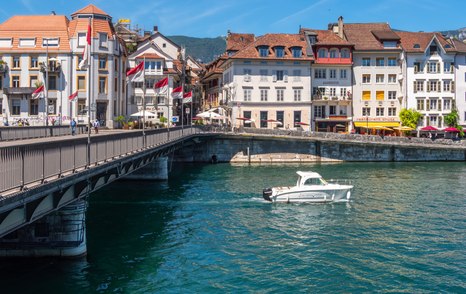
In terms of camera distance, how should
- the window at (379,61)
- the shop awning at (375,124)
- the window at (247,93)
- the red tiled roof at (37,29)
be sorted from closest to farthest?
the red tiled roof at (37,29) < the window at (247,93) < the shop awning at (375,124) < the window at (379,61)

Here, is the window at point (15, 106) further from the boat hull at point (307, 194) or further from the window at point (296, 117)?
the boat hull at point (307, 194)

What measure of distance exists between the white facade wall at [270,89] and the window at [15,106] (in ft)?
105

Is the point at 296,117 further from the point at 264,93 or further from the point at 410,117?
the point at 410,117

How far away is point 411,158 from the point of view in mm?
73875

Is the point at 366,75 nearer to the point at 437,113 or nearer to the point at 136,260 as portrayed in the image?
the point at 437,113

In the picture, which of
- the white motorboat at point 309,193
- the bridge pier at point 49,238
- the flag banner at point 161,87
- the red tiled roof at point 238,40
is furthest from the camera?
the red tiled roof at point 238,40

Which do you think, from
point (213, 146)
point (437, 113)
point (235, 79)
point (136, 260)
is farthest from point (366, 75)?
point (136, 260)

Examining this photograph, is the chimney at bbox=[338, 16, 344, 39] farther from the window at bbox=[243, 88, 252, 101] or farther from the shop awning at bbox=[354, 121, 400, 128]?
the window at bbox=[243, 88, 252, 101]

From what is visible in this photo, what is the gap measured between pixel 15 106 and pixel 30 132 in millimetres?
37438

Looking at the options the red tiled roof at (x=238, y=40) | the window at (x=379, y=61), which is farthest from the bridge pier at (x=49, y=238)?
the red tiled roof at (x=238, y=40)

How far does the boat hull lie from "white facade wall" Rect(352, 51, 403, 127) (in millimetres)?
47637

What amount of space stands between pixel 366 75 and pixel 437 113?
13161 mm

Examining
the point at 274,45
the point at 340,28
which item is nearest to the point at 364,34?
the point at 340,28

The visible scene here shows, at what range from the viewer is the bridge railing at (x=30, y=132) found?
36.2 meters
